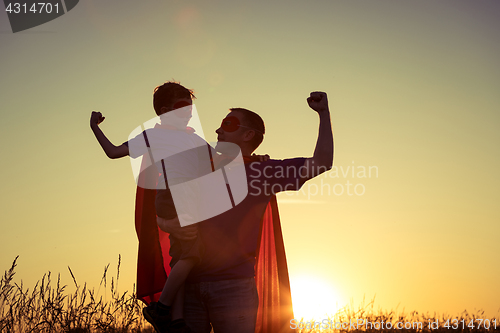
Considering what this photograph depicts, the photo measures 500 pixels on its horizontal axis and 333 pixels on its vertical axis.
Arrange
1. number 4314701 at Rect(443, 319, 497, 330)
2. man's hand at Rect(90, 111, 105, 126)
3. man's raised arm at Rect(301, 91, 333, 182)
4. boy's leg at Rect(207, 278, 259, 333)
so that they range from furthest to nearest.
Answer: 1. number 4314701 at Rect(443, 319, 497, 330)
2. man's hand at Rect(90, 111, 105, 126)
3. man's raised arm at Rect(301, 91, 333, 182)
4. boy's leg at Rect(207, 278, 259, 333)

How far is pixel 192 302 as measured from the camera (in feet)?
9.57

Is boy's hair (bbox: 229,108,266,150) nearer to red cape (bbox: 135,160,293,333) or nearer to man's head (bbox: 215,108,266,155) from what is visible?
man's head (bbox: 215,108,266,155)

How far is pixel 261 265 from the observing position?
372 cm

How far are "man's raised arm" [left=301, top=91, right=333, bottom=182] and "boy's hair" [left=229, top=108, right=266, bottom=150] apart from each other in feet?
1.71

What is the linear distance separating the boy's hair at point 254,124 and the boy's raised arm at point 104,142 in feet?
3.22

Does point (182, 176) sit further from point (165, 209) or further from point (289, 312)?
point (289, 312)

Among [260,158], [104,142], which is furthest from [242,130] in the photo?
[104,142]

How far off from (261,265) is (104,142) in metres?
1.66

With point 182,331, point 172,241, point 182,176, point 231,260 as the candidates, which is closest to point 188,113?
point 182,176

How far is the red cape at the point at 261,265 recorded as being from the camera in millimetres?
3490

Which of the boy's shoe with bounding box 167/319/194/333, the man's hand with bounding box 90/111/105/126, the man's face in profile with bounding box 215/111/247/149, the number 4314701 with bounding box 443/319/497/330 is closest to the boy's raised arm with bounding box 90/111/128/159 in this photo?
the man's hand with bounding box 90/111/105/126

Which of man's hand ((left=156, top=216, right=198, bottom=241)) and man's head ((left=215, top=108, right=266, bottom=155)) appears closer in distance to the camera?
man's hand ((left=156, top=216, right=198, bottom=241))

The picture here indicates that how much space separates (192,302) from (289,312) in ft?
3.29

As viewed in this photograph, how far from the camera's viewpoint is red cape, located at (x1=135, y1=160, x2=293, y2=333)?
3.49 metres
